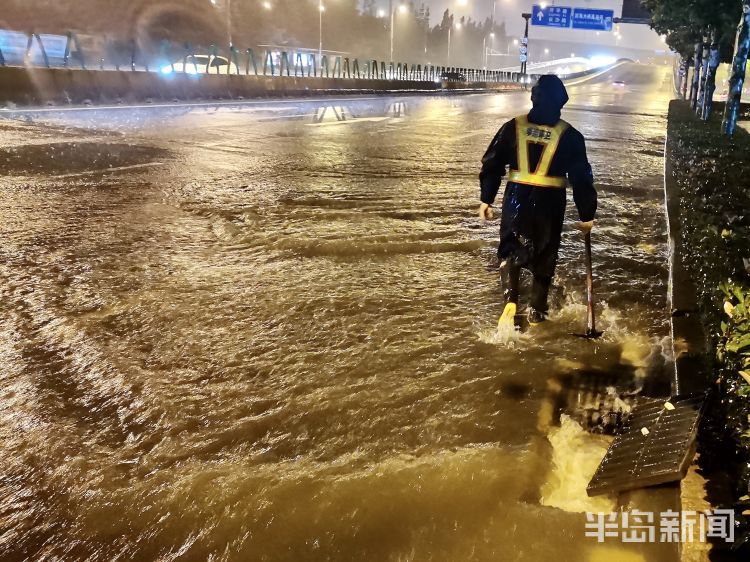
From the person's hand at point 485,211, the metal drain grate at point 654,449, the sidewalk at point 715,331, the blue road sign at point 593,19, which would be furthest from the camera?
the blue road sign at point 593,19

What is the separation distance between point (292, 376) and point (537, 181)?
76.5 inches

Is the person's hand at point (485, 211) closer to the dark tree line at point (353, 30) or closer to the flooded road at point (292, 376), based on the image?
the flooded road at point (292, 376)

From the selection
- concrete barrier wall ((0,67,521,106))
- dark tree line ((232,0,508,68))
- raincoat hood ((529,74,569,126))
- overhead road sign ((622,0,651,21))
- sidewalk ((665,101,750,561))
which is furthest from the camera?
dark tree line ((232,0,508,68))

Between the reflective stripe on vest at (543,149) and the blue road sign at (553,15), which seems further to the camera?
the blue road sign at (553,15)

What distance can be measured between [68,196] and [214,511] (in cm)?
620

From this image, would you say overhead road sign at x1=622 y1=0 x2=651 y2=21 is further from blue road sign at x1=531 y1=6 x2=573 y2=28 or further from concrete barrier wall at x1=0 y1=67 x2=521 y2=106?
blue road sign at x1=531 y1=6 x2=573 y2=28

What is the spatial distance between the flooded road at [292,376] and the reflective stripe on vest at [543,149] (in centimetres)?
106

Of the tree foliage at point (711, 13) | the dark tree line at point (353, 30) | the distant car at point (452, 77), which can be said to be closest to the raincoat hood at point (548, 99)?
the tree foliage at point (711, 13)

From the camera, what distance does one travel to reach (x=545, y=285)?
4.06 m

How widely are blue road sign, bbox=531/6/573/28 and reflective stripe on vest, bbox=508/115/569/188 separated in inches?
2093

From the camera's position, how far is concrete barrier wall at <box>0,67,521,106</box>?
17016mm

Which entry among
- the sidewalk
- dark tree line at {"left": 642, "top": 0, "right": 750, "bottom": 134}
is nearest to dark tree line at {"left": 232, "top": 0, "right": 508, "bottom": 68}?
dark tree line at {"left": 642, "top": 0, "right": 750, "bottom": 134}

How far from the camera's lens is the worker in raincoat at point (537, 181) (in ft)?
11.7

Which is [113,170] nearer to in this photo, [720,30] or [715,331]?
[715,331]
